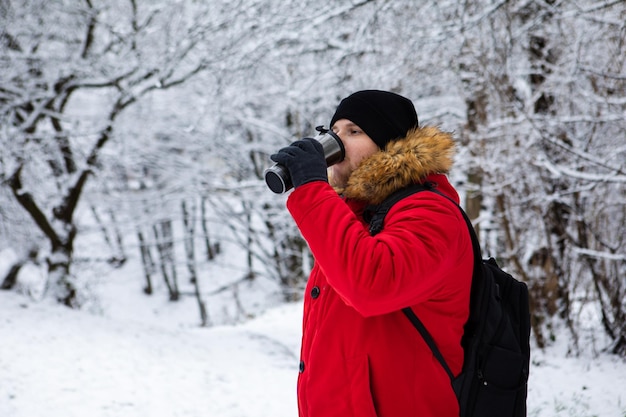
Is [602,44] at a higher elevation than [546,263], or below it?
higher

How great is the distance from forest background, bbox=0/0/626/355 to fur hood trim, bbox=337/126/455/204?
2.57 m

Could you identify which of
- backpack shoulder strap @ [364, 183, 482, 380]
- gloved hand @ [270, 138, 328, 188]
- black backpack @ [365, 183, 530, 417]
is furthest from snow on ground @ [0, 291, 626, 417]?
gloved hand @ [270, 138, 328, 188]

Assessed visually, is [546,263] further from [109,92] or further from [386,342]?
[109,92]

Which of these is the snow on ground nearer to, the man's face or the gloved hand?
the man's face

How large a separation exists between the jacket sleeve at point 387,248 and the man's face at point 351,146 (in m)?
0.28

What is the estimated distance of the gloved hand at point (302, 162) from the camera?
1409 millimetres

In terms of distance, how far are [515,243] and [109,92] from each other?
698cm

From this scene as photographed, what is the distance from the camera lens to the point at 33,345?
5930 mm

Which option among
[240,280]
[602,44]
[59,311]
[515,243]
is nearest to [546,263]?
[515,243]

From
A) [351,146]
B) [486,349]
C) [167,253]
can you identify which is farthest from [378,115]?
[167,253]

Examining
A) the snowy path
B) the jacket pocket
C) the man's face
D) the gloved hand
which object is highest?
the man's face

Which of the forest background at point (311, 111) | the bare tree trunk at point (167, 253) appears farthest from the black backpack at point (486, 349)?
the bare tree trunk at point (167, 253)

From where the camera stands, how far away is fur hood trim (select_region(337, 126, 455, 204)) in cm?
150

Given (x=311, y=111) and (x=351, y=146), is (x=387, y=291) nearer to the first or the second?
(x=351, y=146)
